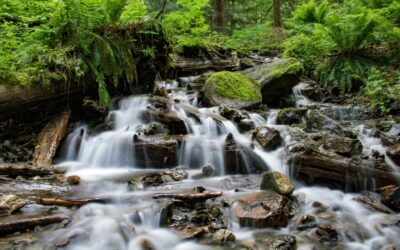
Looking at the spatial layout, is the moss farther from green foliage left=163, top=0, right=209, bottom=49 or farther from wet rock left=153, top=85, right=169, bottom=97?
green foliage left=163, top=0, right=209, bottom=49

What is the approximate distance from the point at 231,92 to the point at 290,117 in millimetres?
1601

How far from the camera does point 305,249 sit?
4.05 m

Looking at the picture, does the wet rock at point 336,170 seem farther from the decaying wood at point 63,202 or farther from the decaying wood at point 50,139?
the decaying wood at point 50,139

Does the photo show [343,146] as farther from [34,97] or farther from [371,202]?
[34,97]

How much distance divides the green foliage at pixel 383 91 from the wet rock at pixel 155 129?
4.92m

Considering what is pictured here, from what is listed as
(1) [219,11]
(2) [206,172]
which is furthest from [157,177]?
(1) [219,11]

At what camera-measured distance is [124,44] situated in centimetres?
762

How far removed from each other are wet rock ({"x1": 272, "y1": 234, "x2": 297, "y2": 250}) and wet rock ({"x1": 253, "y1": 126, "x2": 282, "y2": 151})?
2592 mm

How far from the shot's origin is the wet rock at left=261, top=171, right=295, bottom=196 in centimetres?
507

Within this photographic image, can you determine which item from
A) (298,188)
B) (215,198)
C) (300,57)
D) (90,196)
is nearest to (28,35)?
(90,196)

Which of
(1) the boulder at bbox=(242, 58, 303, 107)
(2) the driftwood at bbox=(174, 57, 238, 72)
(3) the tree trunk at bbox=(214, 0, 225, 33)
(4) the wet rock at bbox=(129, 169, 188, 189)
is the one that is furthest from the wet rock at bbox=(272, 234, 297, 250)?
(3) the tree trunk at bbox=(214, 0, 225, 33)

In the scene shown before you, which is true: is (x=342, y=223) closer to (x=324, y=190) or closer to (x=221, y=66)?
(x=324, y=190)

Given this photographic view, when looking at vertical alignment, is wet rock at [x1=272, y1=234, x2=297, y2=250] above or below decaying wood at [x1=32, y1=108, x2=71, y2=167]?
below

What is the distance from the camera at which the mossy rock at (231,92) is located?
8923 mm
